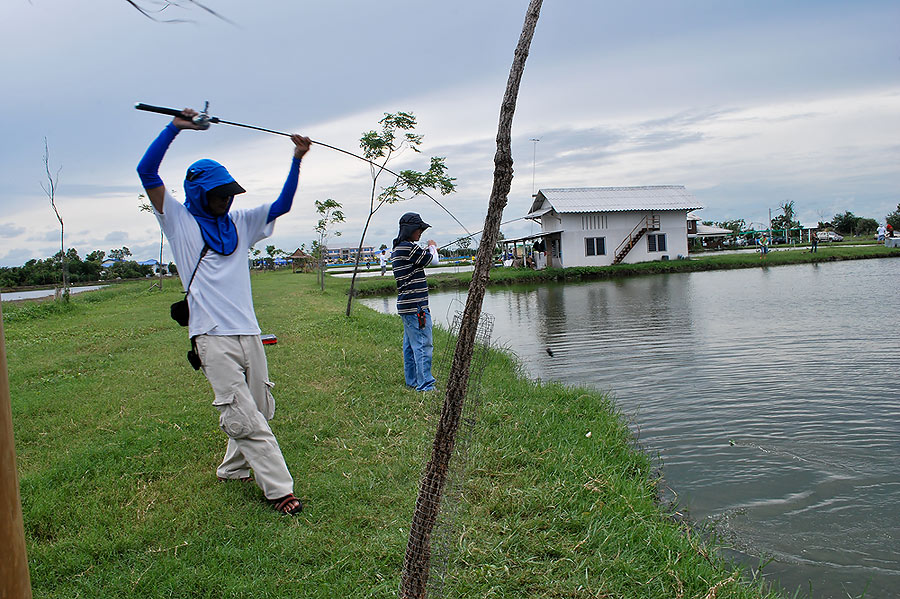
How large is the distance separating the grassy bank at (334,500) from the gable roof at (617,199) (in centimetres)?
3337

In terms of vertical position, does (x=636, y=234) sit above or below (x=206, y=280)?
above

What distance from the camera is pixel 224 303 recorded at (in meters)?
3.60

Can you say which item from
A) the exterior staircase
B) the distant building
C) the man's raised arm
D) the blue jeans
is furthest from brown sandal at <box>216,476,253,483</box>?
the exterior staircase

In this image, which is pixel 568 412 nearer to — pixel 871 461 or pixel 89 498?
pixel 871 461

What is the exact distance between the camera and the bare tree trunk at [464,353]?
233 cm

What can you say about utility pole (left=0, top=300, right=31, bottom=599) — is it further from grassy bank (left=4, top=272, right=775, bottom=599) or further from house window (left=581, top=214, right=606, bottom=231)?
house window (left=581, top=214, right=606, bottom=231)

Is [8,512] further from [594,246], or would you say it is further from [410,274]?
[594,246]

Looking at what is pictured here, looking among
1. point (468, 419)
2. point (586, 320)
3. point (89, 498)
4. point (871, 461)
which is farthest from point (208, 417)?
point (586, 320)

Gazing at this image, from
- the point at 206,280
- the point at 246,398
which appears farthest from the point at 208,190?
the point at 246,398

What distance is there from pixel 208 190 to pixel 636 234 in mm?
38348

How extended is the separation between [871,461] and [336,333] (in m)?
8.20

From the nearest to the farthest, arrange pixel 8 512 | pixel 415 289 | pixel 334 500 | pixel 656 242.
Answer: pixel 8 512, pixel 334 500, pixel 415 289, pixel 656 242

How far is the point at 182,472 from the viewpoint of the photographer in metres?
4.32

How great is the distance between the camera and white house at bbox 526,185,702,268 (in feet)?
127
